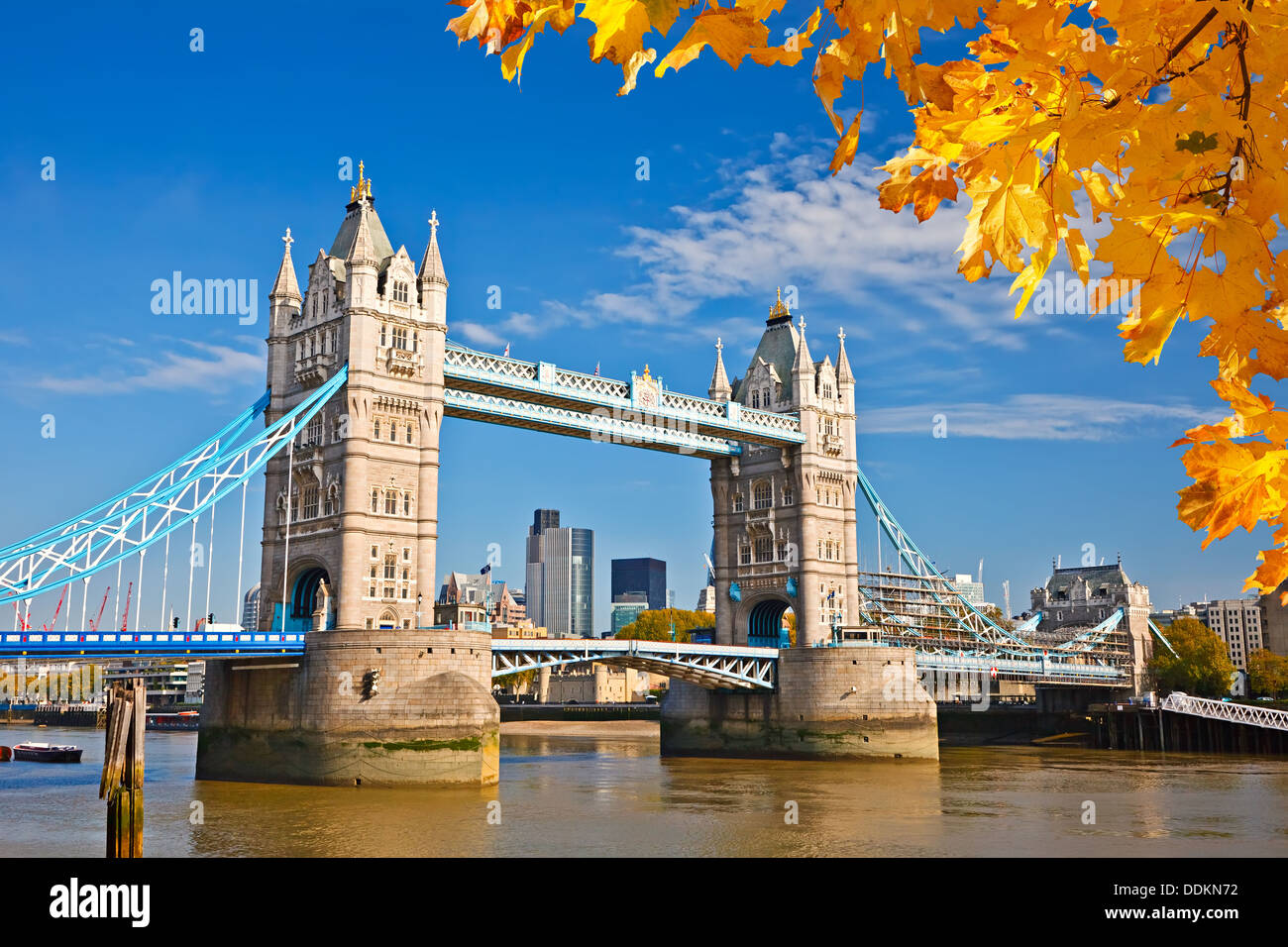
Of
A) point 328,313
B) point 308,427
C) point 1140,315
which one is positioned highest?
point 328,313

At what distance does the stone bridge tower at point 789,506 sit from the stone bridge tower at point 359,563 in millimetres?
19016

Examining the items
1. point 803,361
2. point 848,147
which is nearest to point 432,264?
point 803,361

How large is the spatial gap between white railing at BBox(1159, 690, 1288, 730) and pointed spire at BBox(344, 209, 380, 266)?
46018 mm

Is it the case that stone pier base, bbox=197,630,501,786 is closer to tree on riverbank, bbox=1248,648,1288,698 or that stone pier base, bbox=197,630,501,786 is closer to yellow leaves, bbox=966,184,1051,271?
yellow leaves, bbox=966,184,1051,271

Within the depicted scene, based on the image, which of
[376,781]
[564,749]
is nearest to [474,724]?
[376,781]

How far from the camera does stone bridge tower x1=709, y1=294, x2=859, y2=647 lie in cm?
5372

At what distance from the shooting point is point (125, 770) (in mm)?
21750

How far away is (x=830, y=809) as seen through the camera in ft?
102

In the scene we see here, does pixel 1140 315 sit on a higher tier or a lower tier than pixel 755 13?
lower

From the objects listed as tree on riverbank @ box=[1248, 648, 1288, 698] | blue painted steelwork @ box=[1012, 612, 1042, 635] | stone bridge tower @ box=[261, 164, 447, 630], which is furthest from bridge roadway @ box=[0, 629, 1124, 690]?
blue painted steelwork @ box=[1012, 612, 1042, 635]

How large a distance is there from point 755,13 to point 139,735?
24.7 metres

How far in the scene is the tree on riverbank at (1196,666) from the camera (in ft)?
257
